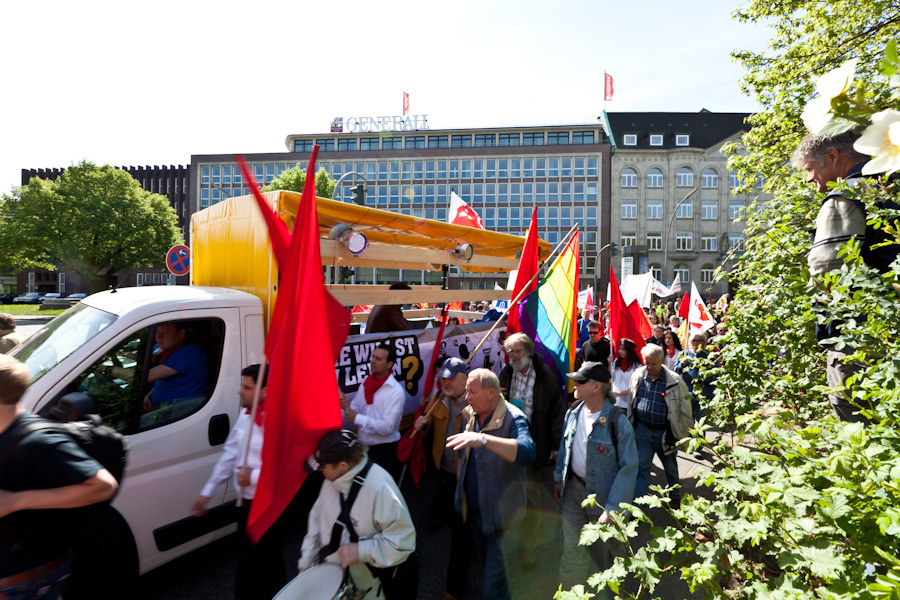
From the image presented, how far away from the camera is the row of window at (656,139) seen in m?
52.8

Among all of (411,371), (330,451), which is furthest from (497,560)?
(411,371)

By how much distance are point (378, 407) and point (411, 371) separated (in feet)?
3.69

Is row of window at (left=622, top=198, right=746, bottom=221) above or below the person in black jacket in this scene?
above

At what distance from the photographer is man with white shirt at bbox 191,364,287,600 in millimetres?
3348

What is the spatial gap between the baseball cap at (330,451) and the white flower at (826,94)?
2385 mm

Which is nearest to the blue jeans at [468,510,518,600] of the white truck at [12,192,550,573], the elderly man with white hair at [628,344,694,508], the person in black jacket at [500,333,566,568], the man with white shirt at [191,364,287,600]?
the person in black jacket at [500,333,566,568]

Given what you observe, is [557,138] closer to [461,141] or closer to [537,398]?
[461,141]

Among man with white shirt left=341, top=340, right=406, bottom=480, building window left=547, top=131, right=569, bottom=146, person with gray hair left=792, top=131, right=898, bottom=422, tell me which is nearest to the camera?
person with gray hair left=792, top=131, right=898, bottom=422

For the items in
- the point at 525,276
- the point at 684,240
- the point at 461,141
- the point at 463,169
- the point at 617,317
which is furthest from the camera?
the point at 461,141

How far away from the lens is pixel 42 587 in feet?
7.66

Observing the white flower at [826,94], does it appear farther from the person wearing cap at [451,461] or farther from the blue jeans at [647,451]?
the blue jeans at [647,451]

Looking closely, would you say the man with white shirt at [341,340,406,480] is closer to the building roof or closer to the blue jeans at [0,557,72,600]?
the blue jeans at [0,557,72,600]

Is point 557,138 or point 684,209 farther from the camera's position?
point 557,138

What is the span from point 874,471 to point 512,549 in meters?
2.85
